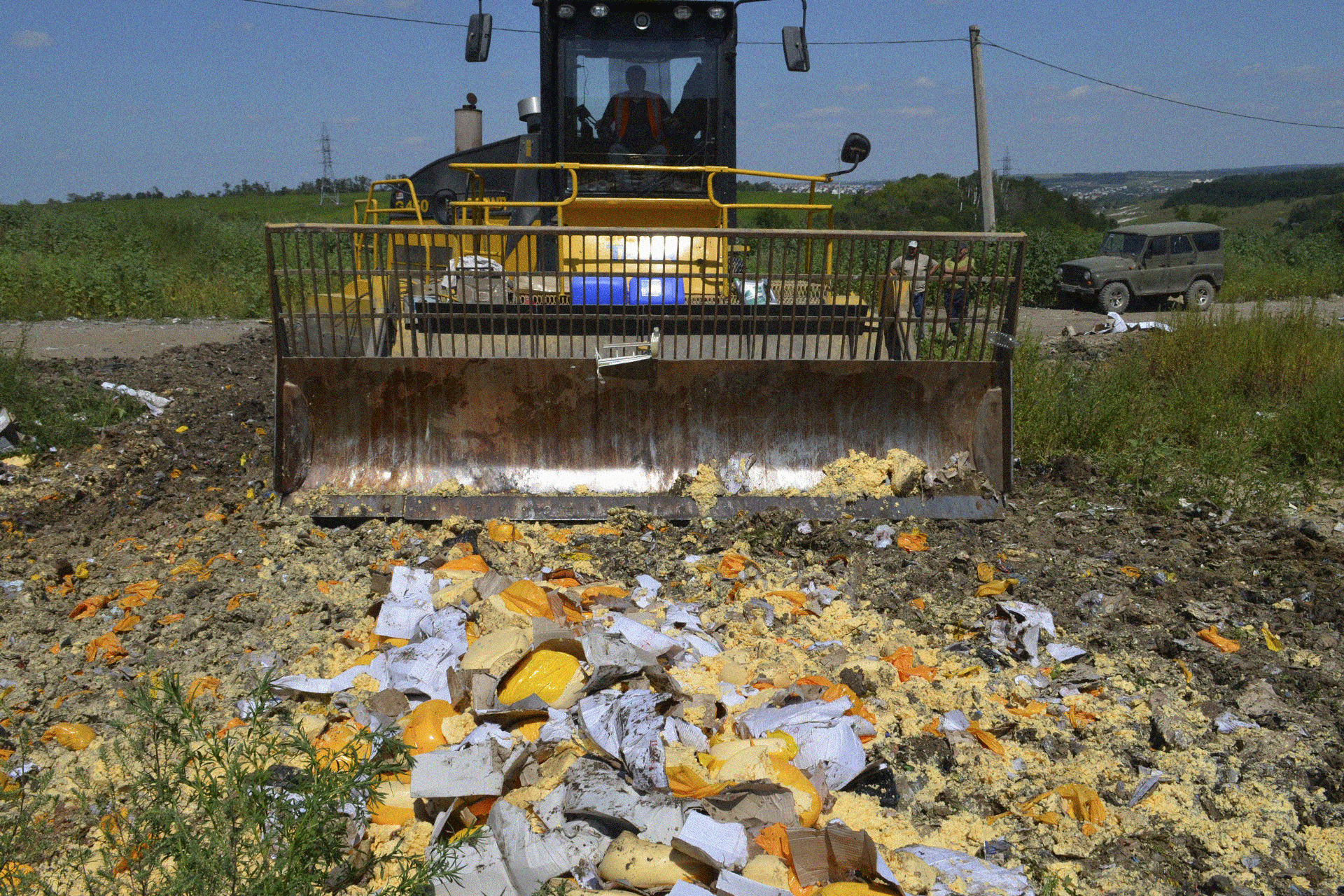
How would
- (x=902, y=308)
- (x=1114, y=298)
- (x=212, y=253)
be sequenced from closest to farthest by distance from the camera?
(x=902, y=308) < (x=1114, y=298) < (x=212, y=253)

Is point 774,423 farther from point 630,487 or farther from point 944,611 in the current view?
point 944,611

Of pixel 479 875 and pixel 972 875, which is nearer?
pixel 479 875

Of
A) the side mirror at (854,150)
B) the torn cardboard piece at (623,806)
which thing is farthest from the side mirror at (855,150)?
the torn cardboard piece at (623,806)

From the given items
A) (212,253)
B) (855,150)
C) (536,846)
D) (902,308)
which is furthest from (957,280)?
(212,253)

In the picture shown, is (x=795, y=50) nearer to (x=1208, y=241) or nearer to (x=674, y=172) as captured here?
(x=674, y=172)

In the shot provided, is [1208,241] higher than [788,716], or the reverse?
[1208,241]

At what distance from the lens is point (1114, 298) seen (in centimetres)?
1959

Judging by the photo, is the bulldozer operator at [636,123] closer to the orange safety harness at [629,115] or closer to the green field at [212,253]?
the orange safety harness at [629,115]

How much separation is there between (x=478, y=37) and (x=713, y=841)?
6.00m

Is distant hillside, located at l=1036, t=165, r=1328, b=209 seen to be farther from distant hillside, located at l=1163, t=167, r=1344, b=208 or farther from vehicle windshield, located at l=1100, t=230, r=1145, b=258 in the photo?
vehicle windshield, located at l=1100, t=230, r=1145, b=258

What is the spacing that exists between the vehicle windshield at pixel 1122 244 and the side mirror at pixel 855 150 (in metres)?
15.8

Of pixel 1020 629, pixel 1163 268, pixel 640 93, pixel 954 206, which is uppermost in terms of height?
pixel 954 206

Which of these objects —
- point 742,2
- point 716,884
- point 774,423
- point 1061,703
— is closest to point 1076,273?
point 742,2

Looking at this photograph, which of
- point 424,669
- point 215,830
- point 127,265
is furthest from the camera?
point 127,265
